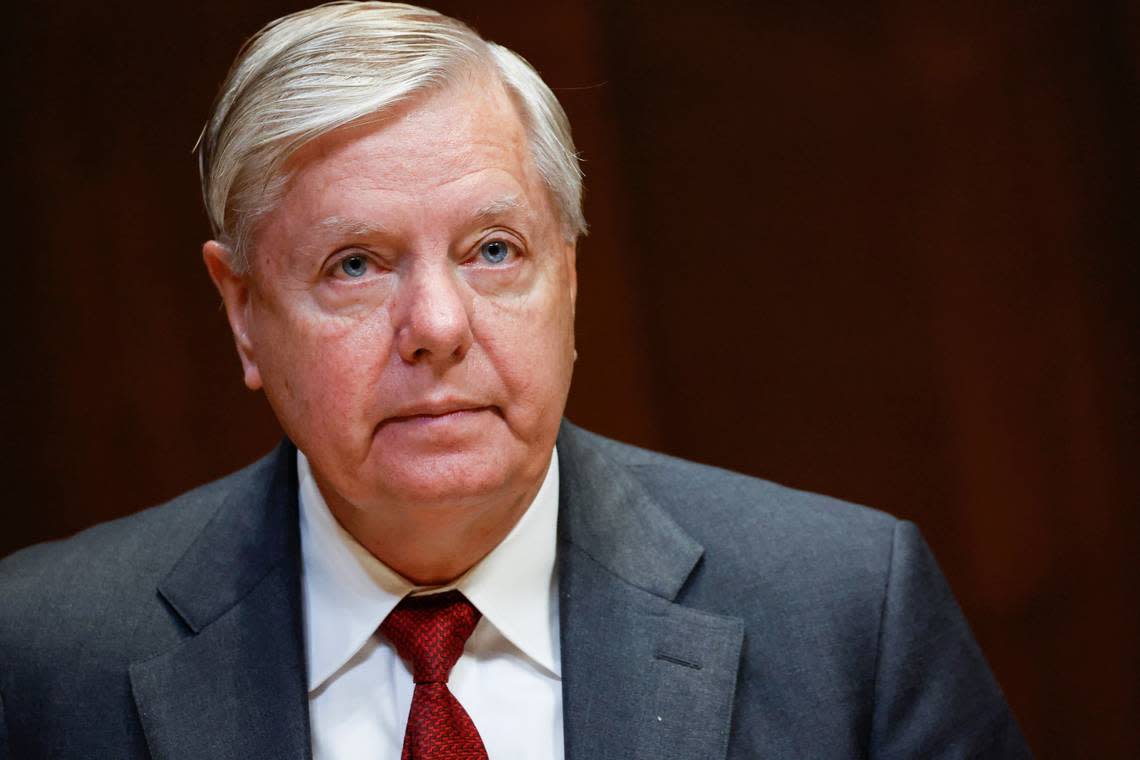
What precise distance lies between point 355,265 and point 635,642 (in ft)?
2.12

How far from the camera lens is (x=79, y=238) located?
2.87 meters

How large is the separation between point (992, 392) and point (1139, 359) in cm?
26

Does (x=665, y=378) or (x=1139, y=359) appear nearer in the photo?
(x=1139, y=359)

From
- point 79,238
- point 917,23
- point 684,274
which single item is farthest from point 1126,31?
point 79,238

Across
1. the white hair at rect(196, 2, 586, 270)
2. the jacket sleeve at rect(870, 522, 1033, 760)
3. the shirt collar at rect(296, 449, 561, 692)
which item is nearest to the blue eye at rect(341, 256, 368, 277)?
the white hair at rect(196, 2, 586, 270)

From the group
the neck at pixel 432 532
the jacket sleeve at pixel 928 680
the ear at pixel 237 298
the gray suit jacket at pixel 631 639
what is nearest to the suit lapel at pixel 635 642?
the gray suit jacket at pixel 631 639

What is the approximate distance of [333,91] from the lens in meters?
1.96

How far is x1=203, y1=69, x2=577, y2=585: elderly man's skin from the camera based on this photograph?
1.93 metres

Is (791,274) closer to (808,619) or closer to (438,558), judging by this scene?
(808,619)

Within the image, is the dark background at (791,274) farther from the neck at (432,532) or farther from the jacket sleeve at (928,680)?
the neck at (432,532)

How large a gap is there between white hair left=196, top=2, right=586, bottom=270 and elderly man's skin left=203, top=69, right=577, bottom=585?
0.03 meters

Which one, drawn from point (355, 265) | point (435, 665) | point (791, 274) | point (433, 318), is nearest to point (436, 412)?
point (433, 318)

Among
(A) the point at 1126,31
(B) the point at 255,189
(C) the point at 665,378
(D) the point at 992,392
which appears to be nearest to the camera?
(B) the point at 255,189

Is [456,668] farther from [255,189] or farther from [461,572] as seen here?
[255,189]
